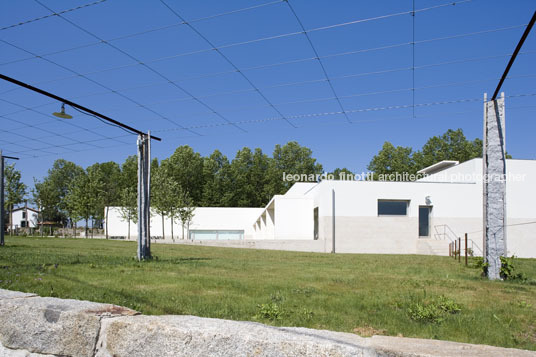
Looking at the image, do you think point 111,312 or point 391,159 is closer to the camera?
point 111,312

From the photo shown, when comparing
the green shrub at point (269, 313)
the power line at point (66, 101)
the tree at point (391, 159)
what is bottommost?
the green shrub at point (269, 313)

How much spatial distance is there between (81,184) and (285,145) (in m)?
37.6

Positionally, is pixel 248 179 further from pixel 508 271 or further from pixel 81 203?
pixel 508 271

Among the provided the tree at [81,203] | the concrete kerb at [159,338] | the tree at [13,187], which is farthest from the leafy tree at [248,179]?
the concrete kerb at [159,338]

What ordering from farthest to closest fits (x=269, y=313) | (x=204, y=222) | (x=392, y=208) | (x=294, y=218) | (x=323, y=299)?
(x=204, y=222)
(x=294, y=218)
(x=392, y=208)
(x=323, y=299)
(x=269, y=313)

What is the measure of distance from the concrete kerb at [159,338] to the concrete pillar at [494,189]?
30.2ft

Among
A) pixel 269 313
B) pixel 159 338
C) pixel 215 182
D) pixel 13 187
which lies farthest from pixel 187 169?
pixel 159 338

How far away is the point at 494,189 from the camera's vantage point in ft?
34.4

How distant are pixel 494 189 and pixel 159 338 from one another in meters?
10.2

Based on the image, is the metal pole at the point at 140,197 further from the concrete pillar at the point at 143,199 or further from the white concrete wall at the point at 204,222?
the white concrete wall at the point at 204,222

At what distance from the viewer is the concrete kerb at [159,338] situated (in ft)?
7.46

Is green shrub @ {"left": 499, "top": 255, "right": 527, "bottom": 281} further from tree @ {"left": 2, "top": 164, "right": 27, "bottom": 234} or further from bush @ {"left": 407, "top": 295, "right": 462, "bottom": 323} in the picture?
tree @ {"left": 2, "top": 164, "right": 27, "bottom": 234}

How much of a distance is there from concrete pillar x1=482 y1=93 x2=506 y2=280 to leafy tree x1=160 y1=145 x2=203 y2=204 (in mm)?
66151

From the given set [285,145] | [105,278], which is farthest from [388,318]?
[285,145]
